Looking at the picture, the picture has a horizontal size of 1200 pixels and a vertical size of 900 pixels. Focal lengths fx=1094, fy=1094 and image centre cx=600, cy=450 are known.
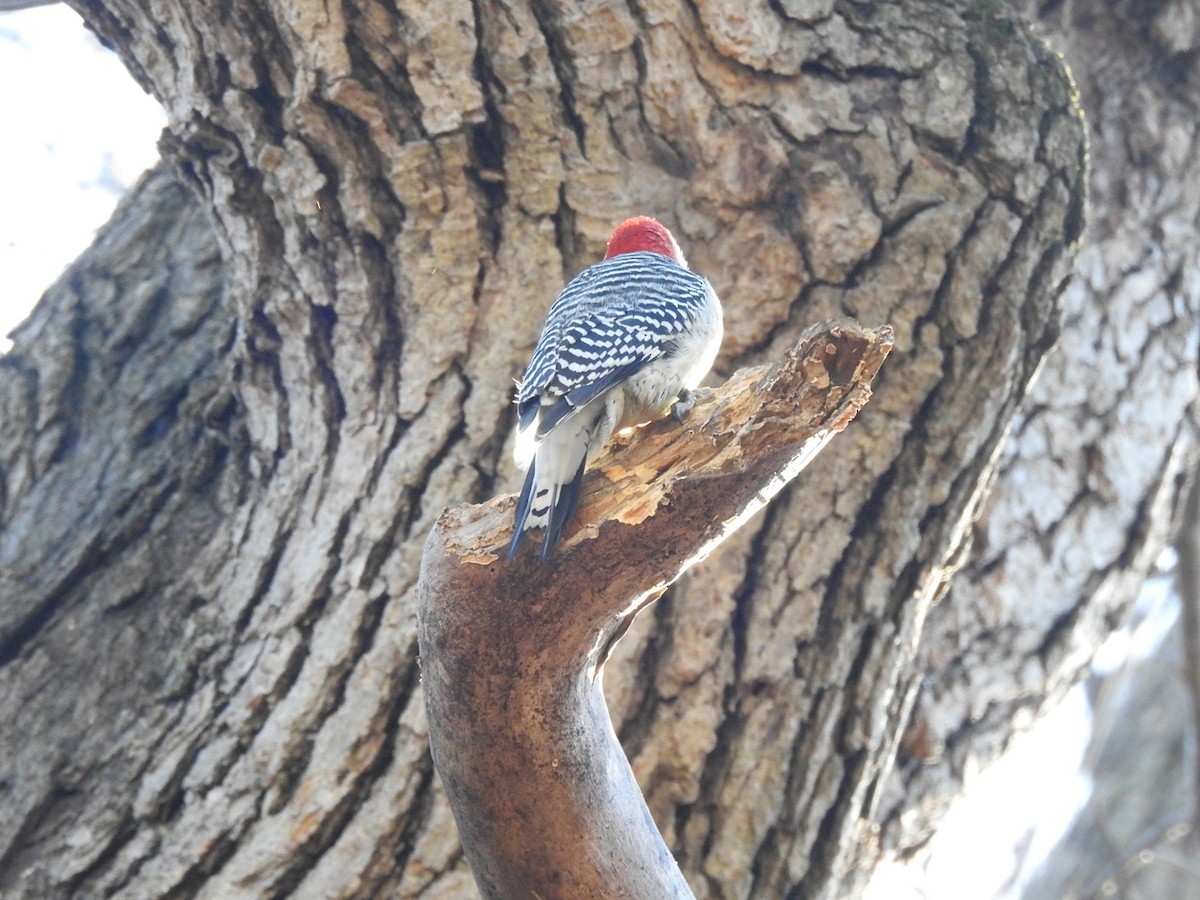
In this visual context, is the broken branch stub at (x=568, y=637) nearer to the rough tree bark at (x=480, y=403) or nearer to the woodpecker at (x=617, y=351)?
the woodpecker at (x=617, y=351)

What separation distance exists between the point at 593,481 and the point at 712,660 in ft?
2.62

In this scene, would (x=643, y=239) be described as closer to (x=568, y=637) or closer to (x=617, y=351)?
(x=617, y=351)

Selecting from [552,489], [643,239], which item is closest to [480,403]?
[643,239]

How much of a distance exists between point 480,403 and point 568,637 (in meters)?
1.17

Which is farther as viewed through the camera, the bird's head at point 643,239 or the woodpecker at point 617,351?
the bird's head at point 643,239

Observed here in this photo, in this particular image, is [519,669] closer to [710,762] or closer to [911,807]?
[710,762]

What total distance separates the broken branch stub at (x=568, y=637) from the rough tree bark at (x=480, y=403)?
2.52 ft

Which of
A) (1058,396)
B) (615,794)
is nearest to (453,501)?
(615,794)

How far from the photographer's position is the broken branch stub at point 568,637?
158 centimetres

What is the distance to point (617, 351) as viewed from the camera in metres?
2.37

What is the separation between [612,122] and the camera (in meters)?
2.71

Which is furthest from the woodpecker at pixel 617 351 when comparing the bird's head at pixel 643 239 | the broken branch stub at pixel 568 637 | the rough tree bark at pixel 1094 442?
the rough tree bark at pixel 1094 442

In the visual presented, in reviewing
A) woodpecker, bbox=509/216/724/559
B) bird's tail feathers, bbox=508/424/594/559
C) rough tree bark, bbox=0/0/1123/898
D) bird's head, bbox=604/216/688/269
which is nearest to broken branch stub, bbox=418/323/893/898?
bird's tail feathers, bbox=508/424/594/559

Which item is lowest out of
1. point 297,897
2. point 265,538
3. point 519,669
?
point 297,897
